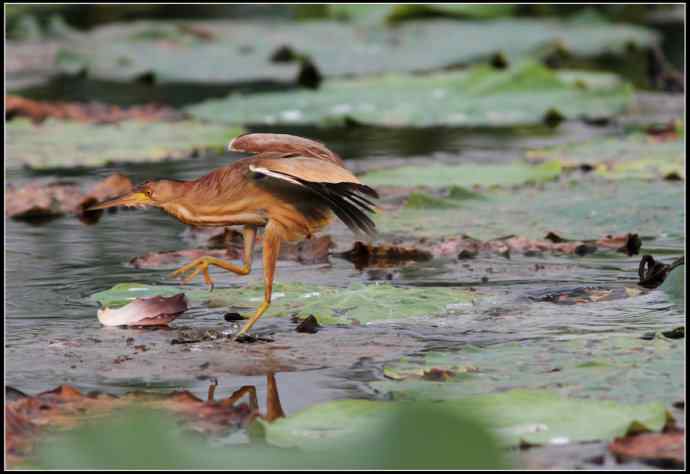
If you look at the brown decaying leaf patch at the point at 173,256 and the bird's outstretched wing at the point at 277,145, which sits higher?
the bird's outstretched wing at the point at 277,145

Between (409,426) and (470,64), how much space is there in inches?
401

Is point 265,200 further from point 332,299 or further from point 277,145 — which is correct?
point 332,299

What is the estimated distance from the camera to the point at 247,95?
36.0ft

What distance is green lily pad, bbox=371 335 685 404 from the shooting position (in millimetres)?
3803

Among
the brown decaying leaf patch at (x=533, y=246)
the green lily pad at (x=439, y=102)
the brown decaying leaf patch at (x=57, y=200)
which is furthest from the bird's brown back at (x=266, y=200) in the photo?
the green lily pad at (x=439, y=102)

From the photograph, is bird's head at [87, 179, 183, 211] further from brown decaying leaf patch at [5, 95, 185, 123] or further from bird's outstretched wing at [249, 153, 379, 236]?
brown decaying leaf patch at [5, 95, 185, 123]

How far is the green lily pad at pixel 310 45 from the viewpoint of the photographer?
12414 mm

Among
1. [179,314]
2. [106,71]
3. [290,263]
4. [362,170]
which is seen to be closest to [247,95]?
[106,71]

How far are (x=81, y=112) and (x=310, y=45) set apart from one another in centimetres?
419

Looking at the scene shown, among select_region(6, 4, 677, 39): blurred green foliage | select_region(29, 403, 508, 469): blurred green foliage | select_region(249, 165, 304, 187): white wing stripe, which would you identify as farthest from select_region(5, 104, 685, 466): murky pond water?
select_region(6, 4, 677, 39): blurred green foliage

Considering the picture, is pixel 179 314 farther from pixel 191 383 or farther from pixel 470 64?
pixel 470 64

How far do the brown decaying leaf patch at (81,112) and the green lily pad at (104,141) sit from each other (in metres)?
0.13

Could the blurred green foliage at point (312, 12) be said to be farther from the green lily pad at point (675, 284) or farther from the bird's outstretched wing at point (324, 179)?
the bird's outstretched wing at point (324, 179)

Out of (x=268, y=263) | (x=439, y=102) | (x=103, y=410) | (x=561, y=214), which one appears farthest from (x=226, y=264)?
(x=439, y=102)
